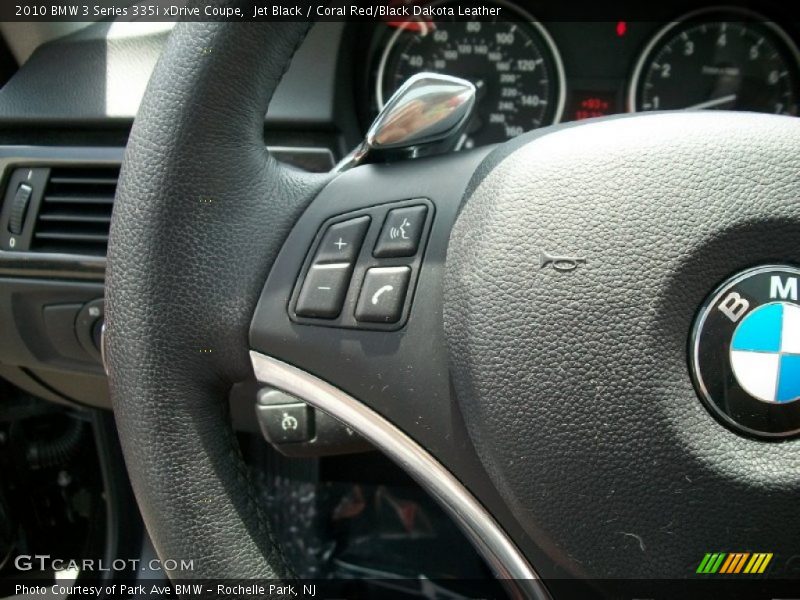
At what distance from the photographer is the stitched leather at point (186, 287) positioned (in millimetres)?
655

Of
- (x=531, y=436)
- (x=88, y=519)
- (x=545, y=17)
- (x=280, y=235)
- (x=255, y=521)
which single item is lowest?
(x=88, y=519)

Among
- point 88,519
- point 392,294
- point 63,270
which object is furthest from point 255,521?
point 88,519

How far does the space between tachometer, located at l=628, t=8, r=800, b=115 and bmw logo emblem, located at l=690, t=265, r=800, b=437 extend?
42.1 inches

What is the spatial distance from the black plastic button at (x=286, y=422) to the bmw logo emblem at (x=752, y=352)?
335mm

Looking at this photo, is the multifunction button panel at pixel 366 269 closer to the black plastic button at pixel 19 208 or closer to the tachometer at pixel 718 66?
the black plastic button at pixel 19 208

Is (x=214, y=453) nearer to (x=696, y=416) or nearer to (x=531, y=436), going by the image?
(x=531, y=436)

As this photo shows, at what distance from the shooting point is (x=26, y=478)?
153cm

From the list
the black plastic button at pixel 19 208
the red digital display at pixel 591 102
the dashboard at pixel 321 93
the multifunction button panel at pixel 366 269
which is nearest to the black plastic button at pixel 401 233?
the multifunction button panel at pixel 366 269

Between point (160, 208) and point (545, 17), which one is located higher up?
point (545, 17)

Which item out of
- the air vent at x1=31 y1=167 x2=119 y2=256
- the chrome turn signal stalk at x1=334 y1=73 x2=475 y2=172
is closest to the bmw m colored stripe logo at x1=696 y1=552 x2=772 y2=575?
the chrome turn signal stalk at x1=334 y1=73 x2=475 y2=172

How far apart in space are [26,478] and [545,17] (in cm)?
129

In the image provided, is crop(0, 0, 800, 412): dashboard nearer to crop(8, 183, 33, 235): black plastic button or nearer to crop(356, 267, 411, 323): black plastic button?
crop(8, 183, 33, 235): black plastic button

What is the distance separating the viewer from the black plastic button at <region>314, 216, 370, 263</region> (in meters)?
0.70

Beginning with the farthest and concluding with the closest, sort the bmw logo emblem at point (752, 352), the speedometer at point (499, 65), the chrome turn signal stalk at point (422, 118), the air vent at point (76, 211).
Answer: the speedometer at point (499, 65) < the air vent at point (76, 211) < the chrome turn signal stalk at point (422, 118) < the bmw logo emblem at point (752, 352)
